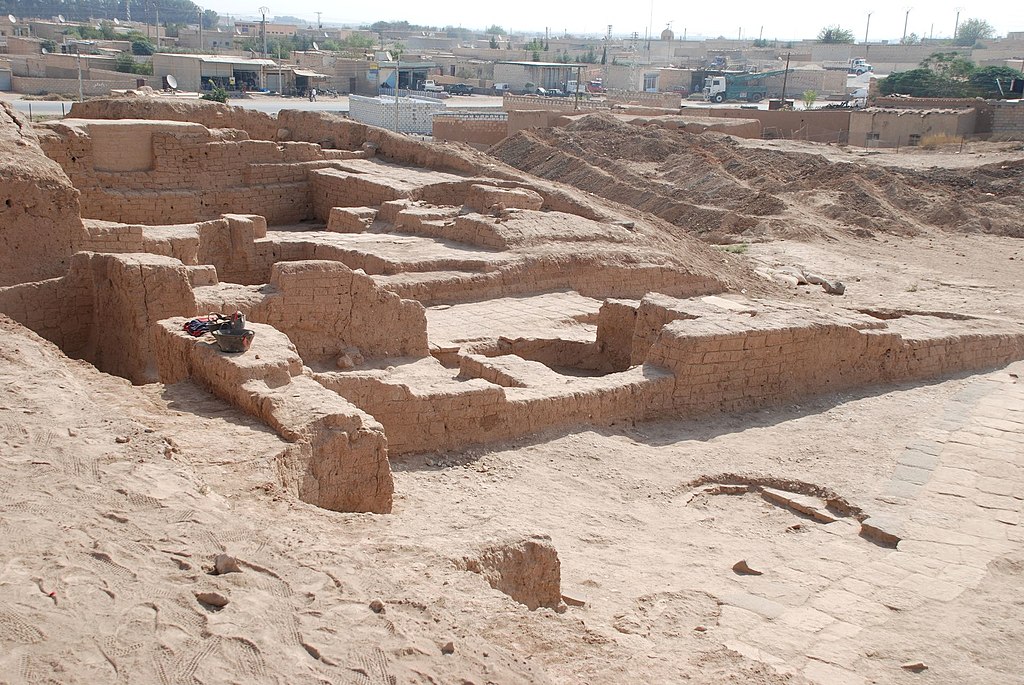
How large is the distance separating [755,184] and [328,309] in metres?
17.3

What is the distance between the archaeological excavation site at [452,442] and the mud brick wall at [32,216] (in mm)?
28

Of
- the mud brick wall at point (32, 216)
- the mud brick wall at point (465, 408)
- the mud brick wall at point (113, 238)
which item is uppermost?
the mud brick wall at point (32, 216)

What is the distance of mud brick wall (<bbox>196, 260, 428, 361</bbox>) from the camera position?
9.63m

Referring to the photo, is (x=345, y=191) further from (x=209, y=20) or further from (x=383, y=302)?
(x=209, y=20)

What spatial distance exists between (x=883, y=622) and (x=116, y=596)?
412 cm

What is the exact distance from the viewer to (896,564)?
7.04 meters

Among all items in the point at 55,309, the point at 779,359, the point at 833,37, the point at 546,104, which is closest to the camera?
the point at 55,309

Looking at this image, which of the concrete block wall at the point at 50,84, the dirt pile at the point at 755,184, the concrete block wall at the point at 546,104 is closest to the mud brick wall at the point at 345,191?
the dirt pile at the point at 755,184

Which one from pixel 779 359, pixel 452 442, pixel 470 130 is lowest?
pixel 452 442

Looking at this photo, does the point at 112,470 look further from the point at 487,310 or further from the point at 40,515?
the point at 487,310

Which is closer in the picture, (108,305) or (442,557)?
(442,557)

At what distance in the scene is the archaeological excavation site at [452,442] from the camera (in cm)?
462

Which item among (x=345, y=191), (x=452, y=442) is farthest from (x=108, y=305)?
(x=345, y=191)

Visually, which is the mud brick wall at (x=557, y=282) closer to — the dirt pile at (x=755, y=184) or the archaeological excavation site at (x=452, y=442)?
the archaeological excavation site at (x=452, y=442)
